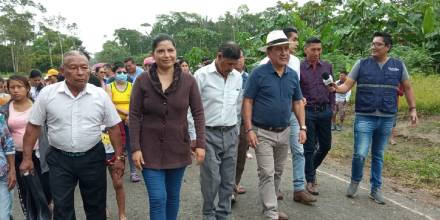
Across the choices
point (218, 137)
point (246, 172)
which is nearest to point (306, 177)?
point (246, 172)

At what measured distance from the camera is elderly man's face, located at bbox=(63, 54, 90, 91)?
124 inches

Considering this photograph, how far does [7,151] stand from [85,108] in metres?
0.87

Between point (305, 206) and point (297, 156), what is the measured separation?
1.99 ft

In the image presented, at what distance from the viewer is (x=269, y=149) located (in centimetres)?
411

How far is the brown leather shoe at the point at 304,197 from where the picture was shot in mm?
4766

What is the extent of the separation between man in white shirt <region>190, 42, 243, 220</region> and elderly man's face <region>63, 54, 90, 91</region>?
1128 mm

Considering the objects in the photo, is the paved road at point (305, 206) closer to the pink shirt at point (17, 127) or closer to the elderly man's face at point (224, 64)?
the pink shirt at point (17, 127)

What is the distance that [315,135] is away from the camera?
502cm

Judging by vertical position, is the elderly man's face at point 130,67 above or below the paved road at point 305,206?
above

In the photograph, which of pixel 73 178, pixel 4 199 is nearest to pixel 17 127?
pixel 4 199

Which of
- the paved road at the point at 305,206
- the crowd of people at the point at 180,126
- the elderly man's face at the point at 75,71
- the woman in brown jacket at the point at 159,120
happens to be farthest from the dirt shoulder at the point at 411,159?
the elderly man's face at the point at 75,71

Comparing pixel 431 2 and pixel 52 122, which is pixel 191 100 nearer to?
pixel 52 122

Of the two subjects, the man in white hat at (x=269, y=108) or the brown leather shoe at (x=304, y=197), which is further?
the brown leather shoe at (x=304, y=197)

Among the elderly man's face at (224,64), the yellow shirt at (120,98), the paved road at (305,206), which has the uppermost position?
the elderly man's face at (224,64)
